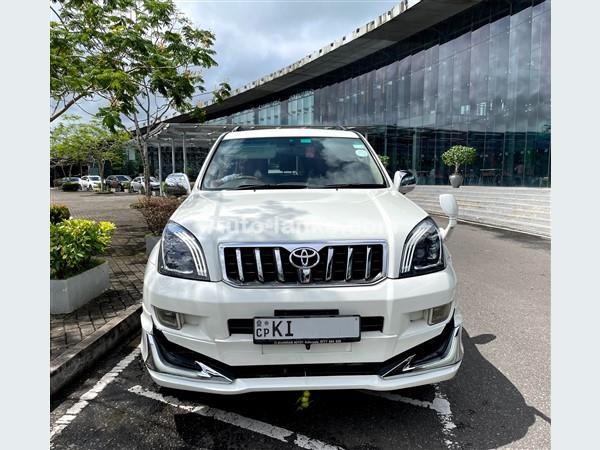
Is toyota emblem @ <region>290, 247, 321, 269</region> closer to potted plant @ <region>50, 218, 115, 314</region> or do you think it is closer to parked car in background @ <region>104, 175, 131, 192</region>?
potted plant @ <region>50, 218, 115, 314</region>

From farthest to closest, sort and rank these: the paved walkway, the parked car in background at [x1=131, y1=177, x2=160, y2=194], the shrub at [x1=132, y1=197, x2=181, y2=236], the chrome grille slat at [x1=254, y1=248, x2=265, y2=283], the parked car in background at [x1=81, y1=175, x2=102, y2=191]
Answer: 1. the parked car in background at [x1=81, y1=175, x2=102, y2=191]
2. the parked car in background at [x1=131, y1=177, x2=160, y2=194]
3. the shrub at [x1=132, y1=197, x2=181, y2=236]
4. the paved walkway
5. the chrome grille slat at [x1=254, y1=248, x2=265, y2=283]

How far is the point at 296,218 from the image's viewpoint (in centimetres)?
255

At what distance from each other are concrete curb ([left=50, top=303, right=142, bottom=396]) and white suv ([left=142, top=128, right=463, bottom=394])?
3.61ft

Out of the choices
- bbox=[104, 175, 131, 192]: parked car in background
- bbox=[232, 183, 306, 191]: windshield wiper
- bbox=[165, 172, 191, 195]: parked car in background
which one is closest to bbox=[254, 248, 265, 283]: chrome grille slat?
bbox=[232, 183, 306, 191]: windshield wiper

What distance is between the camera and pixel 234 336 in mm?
2238

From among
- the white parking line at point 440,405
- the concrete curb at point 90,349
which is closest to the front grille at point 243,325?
the white parking line at point 440,405

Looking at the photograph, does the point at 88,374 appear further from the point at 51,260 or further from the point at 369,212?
the point at 369,212

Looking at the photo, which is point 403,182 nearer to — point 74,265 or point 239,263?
point 239,263

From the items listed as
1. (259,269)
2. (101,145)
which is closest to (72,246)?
(259,269)

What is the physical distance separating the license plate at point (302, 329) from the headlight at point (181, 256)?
1.41 ft

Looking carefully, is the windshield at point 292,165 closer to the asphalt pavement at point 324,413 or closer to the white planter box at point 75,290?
the asphalt pavement at point 324,413

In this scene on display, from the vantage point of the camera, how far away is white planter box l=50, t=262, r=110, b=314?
421cm

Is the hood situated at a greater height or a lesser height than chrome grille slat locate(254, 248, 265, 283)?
greater

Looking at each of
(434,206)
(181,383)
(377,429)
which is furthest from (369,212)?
(434,206)
